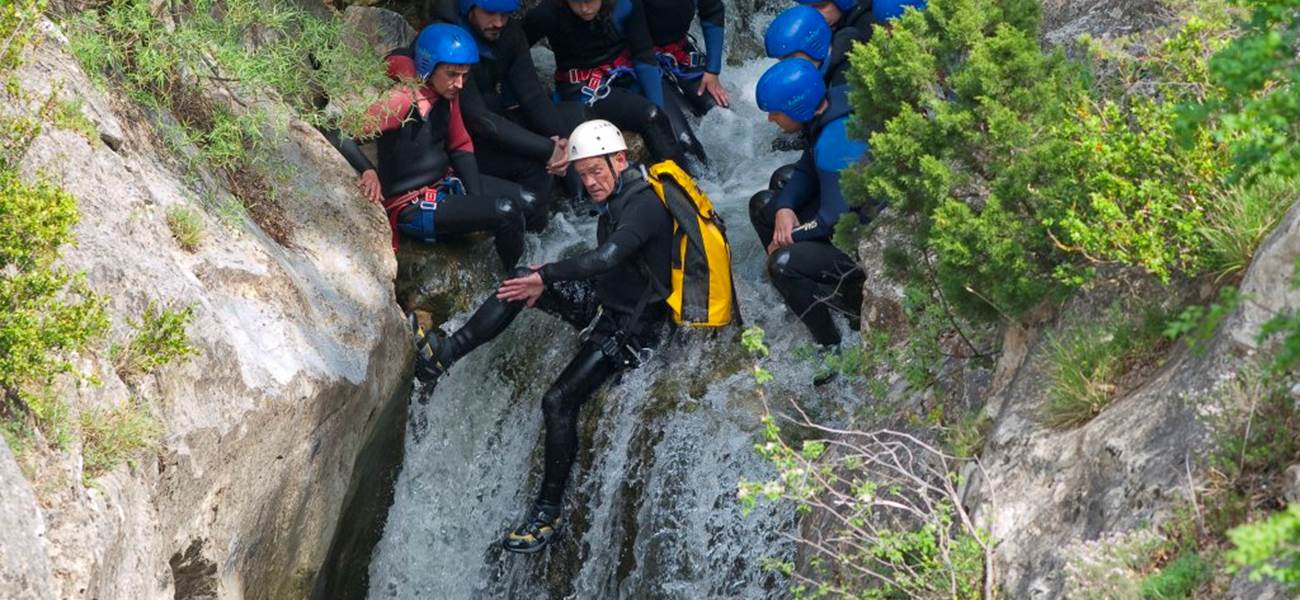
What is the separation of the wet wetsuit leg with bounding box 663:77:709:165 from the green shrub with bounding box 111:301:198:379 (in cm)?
547

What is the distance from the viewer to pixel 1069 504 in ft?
18.3

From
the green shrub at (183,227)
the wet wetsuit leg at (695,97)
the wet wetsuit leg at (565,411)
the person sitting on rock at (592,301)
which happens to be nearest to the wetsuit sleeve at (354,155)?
the person sitting on rock at (592,301)

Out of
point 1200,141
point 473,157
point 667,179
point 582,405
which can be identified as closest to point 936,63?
point 1200,141

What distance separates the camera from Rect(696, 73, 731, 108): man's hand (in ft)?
38.5

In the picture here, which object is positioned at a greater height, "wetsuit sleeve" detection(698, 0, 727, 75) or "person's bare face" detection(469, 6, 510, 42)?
"person's bare face" detection(469, 6, 510, 42)

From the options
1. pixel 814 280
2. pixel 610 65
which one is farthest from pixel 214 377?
pixel 610 65

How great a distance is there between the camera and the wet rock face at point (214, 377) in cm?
585

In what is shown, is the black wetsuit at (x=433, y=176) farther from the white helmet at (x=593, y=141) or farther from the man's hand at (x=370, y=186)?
the white helmet at (x=593, y=141)

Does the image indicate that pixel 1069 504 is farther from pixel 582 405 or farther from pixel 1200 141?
pixel 582 405

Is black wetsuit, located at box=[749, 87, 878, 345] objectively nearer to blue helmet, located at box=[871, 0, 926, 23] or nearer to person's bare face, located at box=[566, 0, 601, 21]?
blue helmet, located at box=[871, 0, 926, 23]

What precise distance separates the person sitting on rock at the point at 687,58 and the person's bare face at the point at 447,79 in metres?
2.16

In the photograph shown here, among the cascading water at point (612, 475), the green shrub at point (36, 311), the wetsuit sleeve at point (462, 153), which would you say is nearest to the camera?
the green shrub at point (36, 311)

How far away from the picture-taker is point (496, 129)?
1038 centimetres

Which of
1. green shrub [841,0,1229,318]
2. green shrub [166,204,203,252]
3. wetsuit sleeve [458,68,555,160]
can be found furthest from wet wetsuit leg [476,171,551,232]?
green shrub [841,0,1229,318]
